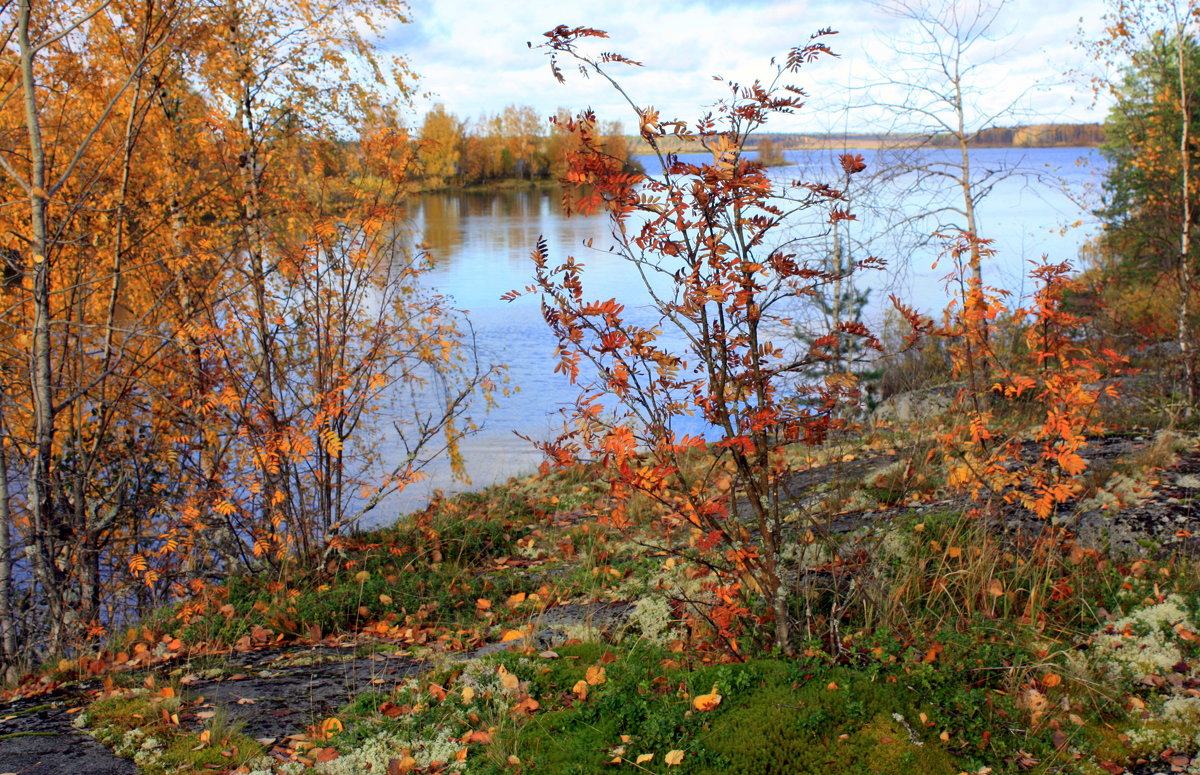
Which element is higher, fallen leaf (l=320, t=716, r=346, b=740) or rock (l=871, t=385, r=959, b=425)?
fallen leaf (l=320, t=716, r=346, b=740)

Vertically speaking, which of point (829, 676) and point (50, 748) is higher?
point (829, 676)

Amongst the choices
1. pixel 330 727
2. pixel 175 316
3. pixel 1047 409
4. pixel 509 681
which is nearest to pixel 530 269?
pixel 175 316

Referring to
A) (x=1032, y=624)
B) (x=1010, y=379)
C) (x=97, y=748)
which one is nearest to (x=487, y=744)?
(x=97, y=748)

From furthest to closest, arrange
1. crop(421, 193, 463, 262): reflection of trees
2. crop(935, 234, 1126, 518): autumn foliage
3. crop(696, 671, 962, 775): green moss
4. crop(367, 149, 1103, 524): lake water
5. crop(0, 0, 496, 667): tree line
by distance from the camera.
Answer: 1. crop(421, 193, 463, 262): reflection of trees
2. crop(367, 149, 1103, 524): lake water
3. crop(0, 0, 496, 667): tree line
4. crop(935, 234, 1126, 518): autumn foliage
5. crop(696, 671, 962, 775): green moss

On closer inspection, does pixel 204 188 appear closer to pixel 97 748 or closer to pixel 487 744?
pixel 97 748

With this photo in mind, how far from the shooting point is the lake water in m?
11.2

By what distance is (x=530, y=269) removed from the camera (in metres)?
23.4

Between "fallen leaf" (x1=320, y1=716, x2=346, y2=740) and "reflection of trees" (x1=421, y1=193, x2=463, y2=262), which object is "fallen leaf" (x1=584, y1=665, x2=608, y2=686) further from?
"reflection of trees" (x1=421, y1=193, x2=463, y2=262)

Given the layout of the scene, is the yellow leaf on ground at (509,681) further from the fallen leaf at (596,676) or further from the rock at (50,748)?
the rock at (50,748)

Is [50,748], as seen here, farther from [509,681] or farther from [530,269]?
[530,269]

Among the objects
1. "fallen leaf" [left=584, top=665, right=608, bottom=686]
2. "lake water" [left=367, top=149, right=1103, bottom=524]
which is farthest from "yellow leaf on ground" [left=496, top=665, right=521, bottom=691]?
"lake water" [left=367, top=149, right=1103, bottom=524]

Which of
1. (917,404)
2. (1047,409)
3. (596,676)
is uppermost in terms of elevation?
(1047,409)

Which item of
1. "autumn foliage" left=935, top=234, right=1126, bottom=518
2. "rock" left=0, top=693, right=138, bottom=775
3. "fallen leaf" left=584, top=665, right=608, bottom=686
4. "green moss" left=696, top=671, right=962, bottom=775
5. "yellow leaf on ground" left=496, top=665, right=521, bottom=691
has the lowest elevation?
"rock" left=0, top=693, right=138, bottom=775

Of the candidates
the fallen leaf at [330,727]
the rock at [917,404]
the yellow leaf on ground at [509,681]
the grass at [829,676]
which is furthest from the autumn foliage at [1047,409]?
the rock at [917,404]
